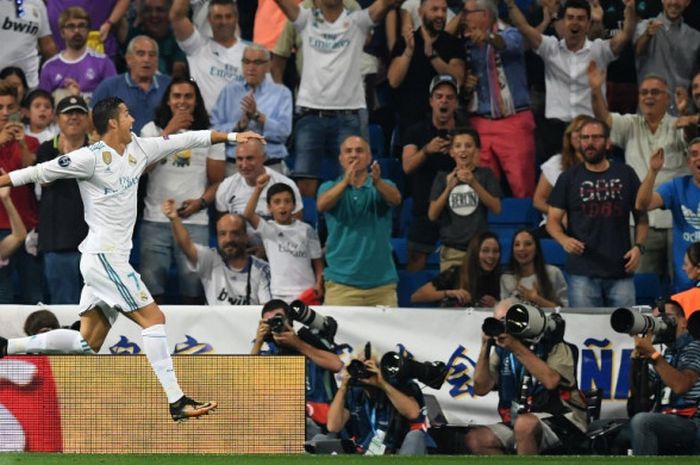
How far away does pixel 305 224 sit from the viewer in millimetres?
13492

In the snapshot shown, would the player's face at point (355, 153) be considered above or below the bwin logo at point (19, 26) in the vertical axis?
below

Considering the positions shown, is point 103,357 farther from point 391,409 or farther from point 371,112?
point 371,112

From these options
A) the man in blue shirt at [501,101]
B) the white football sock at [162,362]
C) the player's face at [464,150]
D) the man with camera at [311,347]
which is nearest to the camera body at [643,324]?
the man with camera at [311,347]

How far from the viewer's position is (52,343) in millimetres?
10422

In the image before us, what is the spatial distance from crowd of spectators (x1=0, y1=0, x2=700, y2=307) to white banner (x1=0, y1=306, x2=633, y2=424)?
32.7 inches

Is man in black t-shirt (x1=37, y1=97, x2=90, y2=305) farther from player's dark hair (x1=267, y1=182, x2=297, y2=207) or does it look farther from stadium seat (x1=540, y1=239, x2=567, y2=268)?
stadium seat (x1=540, y1=239, x2=567, y2=268)

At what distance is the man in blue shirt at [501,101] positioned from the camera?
14898mm

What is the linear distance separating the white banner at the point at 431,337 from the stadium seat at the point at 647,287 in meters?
2.09

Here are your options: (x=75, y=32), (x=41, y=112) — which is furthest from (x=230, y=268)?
(x=75, y=32)

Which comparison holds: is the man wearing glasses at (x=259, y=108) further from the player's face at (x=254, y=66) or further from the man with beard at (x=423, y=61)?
the man with beard at (x=423, y=61)

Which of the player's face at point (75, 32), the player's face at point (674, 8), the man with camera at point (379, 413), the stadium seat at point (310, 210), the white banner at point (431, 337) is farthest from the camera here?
the player's face at point (674, 8)

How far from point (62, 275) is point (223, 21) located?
128 inches

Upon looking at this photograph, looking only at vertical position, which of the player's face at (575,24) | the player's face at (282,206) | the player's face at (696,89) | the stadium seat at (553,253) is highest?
the player's face at (575,24)

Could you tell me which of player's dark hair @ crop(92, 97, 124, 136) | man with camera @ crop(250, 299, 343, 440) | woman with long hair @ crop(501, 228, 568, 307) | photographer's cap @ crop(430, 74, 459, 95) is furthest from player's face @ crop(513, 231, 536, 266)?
player's dark hair @ crop(92, 97, 124, 136)
